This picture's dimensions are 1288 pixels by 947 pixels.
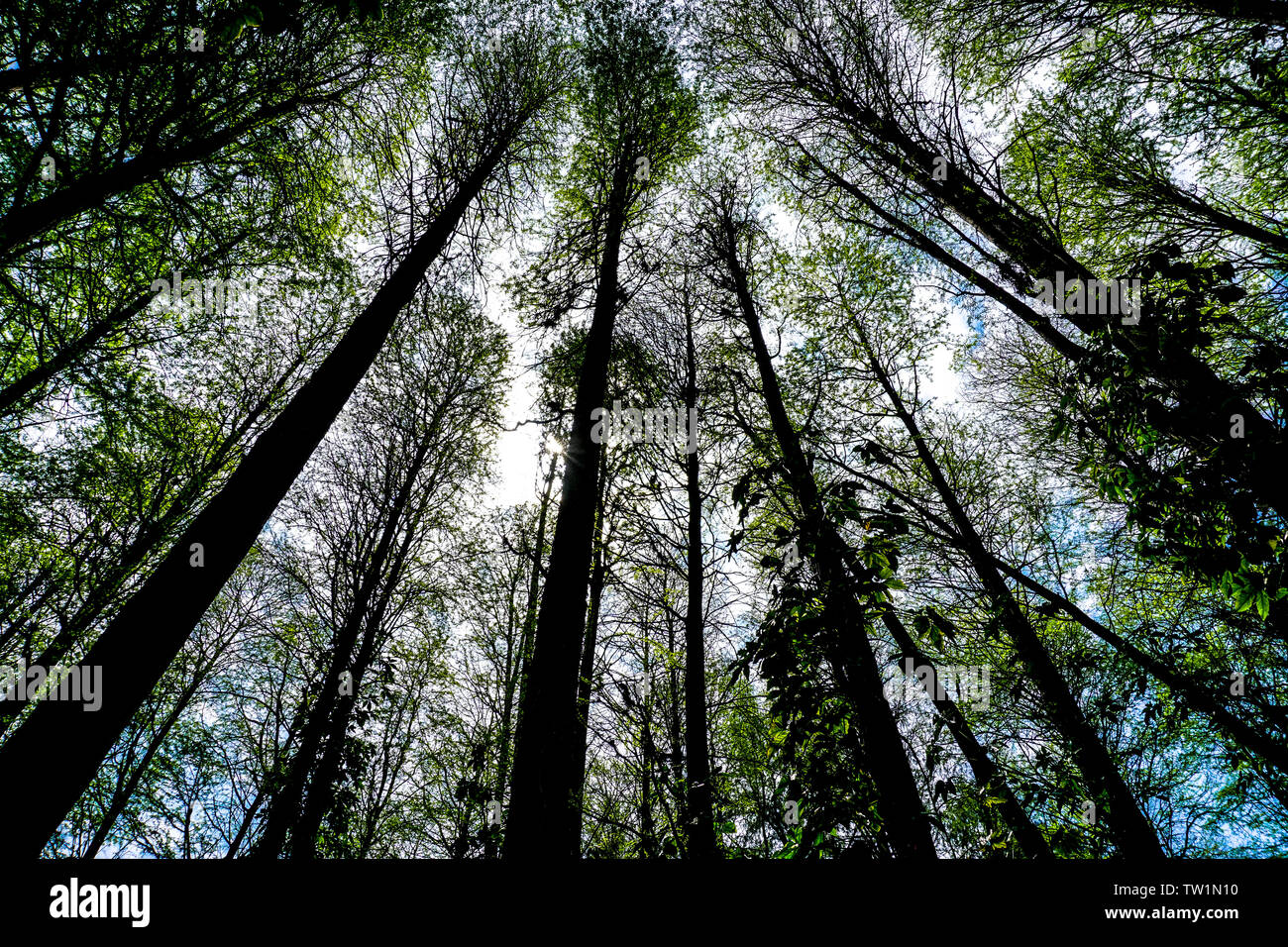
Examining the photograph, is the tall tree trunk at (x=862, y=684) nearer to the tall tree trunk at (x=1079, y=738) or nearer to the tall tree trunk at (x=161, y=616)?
the tall tree trunk at (x=1079, y=738)

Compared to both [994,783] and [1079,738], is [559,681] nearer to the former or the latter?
[994,783]

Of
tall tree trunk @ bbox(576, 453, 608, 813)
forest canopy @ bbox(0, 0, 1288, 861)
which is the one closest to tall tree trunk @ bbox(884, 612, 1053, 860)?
forest canopy @ bbox(0, 0, 1288, 861)

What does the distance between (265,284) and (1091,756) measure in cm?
1402

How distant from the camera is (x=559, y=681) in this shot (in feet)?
10.4

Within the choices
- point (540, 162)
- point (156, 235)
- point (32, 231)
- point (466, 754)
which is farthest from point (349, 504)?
point (540, 162)

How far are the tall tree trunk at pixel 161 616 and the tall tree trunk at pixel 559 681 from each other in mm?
2093

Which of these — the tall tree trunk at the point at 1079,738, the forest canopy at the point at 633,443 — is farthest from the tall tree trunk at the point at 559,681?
the tall tree trunk at the point at 1079,738

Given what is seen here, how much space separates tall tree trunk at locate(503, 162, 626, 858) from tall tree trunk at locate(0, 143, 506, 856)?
6.87 ft

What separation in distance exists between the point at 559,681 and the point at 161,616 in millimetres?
2474

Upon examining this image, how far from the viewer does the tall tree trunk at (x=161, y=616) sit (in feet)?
7.80

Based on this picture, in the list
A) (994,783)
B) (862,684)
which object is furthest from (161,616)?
(994,783)

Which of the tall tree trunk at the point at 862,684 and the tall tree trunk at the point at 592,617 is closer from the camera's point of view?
the tall tree trunk at the point at 862,684

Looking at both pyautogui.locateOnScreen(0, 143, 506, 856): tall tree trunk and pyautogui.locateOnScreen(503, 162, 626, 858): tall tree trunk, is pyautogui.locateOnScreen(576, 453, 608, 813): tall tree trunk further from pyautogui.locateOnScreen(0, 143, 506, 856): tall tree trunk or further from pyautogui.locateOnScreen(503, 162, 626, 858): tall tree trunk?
pyautogui.locateOnScreen(0, 143, 506, 856): tall tree trunk
